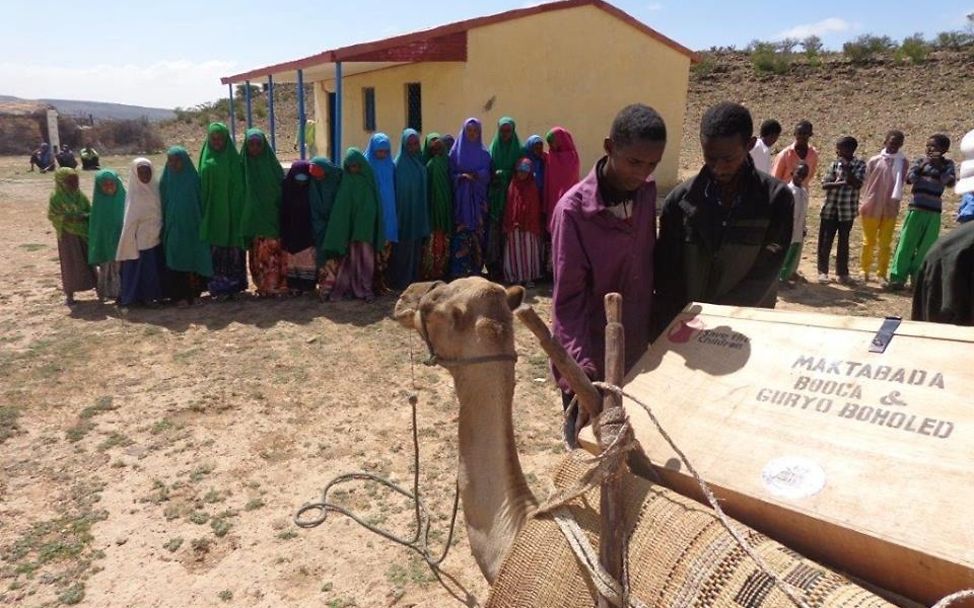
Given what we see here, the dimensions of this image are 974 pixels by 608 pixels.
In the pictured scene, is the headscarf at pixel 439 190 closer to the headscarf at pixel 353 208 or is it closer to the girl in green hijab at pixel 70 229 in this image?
the headscarf at pixel 353 208

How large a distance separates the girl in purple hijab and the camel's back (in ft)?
21.6

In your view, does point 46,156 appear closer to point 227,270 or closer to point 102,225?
point 102,225

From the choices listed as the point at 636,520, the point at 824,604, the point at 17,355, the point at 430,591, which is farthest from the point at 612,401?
the point at 17,355

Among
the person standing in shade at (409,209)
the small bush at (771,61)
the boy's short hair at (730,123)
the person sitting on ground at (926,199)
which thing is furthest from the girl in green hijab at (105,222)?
the small bush at (771,61)

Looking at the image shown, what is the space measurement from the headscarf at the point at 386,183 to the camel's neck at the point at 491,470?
19.5ft

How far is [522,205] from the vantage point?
26.9 ft

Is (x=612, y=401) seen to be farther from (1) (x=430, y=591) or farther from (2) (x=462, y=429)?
(1) (x=430, y=591)

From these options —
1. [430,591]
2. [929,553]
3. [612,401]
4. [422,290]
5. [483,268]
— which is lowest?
[430,591]

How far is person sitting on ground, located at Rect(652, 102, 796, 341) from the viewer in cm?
243

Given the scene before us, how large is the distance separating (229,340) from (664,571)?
5.75 m

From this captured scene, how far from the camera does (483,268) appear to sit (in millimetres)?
9047

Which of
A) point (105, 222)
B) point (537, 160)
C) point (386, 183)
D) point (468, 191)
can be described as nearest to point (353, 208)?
point (386, 183)

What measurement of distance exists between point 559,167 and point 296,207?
3066 mm

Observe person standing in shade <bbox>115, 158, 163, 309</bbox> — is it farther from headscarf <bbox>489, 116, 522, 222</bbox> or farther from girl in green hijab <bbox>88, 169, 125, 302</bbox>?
headscarf <bbox>489, 116, 522, 222</bbox>
